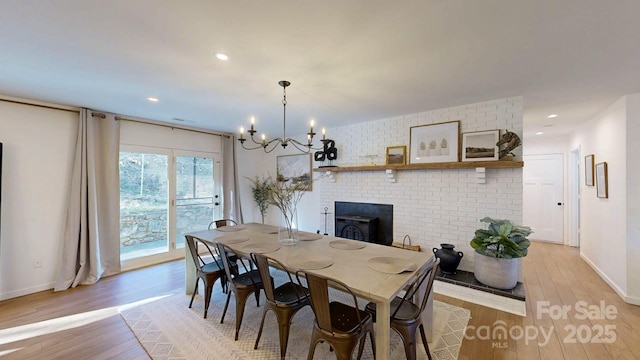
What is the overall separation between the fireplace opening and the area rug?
1382 mm

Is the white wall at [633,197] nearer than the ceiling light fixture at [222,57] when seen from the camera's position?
No

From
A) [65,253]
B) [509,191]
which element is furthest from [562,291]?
[65,253]

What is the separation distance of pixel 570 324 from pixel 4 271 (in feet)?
20.6

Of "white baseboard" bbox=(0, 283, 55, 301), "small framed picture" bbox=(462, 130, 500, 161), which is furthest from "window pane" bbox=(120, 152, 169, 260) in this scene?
"small framed picture" bbox=(462, 130, 500, 161)

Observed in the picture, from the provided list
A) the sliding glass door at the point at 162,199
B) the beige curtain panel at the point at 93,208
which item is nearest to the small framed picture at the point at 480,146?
the sliding glass door at the point at 162,199

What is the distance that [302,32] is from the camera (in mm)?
1685

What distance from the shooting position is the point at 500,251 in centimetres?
288

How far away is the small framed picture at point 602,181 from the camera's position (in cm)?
335

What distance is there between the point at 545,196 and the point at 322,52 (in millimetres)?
6225

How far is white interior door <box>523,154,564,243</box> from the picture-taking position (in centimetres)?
532

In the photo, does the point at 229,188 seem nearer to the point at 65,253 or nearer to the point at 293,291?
the point at 65,253

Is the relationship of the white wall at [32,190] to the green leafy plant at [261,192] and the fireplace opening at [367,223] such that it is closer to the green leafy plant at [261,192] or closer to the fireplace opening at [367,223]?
the green leafy plant at [261,192]

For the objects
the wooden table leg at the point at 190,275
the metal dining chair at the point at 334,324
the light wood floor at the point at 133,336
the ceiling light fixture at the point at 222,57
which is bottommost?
the light wood floor at the point at 133,336

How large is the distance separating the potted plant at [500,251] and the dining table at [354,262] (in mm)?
1161
